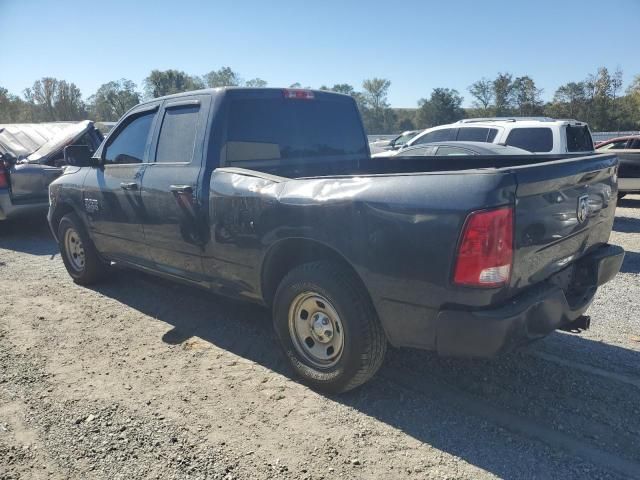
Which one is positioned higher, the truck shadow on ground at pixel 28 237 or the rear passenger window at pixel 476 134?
the rear passenger window at pixel 476 134

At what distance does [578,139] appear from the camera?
863cm

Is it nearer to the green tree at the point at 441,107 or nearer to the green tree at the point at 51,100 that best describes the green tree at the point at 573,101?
the green tree at the point at 441,107

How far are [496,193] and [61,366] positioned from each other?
3313mm

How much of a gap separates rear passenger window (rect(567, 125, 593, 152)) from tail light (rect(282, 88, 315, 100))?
560 centimetres

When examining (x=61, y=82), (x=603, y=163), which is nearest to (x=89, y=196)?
(x=603, y=163)

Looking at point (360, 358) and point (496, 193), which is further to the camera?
point (360, 358)

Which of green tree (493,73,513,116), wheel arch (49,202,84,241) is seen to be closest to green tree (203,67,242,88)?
green tree (493,73,513,116)

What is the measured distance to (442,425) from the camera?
9.31ft

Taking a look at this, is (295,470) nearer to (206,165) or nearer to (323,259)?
(323,259)

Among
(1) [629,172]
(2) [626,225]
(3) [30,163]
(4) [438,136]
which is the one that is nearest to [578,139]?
(2) [626,225]

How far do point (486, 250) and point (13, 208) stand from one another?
27.4 feet

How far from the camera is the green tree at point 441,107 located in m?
61.9

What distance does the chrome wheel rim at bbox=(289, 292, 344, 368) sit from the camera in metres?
3.09

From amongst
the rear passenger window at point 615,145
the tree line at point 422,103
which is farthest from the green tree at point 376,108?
the rear passenger window at point 615,145
